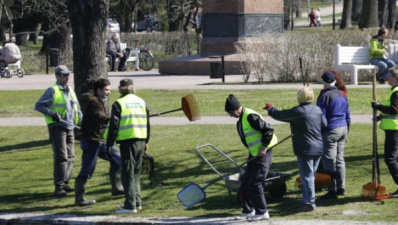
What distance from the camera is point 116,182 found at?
A: 12.1 metres

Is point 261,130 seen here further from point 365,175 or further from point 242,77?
point 242,77

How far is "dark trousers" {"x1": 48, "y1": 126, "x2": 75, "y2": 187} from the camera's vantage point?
1216cm

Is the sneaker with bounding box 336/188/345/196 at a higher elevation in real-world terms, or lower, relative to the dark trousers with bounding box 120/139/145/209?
lower

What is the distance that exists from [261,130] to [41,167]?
5.08m

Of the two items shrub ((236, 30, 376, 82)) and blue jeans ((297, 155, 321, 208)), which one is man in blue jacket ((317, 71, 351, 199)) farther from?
shrub ((236, 30, 376, 82))

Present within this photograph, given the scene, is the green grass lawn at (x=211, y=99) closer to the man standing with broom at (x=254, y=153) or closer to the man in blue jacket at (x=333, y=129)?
the man in blue jacket at (x=333, y=129)

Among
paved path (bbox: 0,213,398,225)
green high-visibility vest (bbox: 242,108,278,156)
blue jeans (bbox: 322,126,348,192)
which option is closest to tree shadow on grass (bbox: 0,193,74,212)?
paved path (bbox: 0,213,398,225)

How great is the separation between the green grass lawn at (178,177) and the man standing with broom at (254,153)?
294 millimetres

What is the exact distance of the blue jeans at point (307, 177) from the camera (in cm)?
1063

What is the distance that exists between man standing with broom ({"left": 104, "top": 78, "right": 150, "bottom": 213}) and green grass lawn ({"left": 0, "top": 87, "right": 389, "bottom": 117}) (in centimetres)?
852

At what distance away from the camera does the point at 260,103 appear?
20500 millimetres

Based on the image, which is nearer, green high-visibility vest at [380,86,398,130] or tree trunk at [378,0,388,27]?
green high-visibility vest at [380,86,398,130]

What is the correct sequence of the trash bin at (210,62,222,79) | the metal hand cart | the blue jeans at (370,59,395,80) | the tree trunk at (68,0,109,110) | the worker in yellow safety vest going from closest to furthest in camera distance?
1. the metal hand cart
2. the worker in yellow safety vest
3. the tree trunk at (68,0,109,110)
4. the blue jeans at (370,59,395,80)
5. the trash bin at (210,62,222,79)

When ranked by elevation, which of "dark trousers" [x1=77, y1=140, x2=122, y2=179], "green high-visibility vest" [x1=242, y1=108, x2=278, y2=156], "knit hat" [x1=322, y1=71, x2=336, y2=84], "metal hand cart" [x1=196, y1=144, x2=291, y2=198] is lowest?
"metal hand cart" [x1=196, y1=144, x2=291, y2=198]
